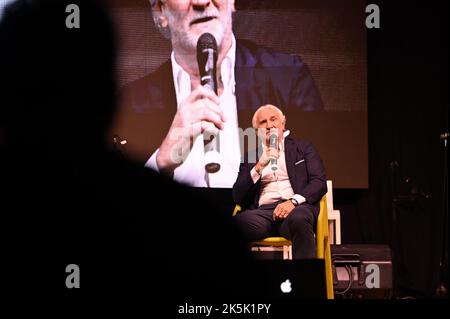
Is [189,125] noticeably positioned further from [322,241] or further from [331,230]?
[322,241]

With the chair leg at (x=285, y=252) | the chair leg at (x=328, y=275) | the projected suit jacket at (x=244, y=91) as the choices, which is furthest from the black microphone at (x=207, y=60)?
the chair leg at (x=328, y=275)

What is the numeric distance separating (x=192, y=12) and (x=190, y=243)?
3915 mm

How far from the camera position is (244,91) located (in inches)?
175

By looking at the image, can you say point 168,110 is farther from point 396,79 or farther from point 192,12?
point 396,79

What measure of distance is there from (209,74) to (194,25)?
0.34m

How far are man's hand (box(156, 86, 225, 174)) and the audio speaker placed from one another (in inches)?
49.3

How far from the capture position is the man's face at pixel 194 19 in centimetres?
435

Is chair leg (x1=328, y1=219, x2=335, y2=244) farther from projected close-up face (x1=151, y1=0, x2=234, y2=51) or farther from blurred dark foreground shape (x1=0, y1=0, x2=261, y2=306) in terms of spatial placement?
blurred dark foreground shape (x1=0, y1=0, x2=261, y2=306)

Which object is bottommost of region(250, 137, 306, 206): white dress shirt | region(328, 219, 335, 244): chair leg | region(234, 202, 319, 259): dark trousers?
region(328, 219, 335, 244): chair leg

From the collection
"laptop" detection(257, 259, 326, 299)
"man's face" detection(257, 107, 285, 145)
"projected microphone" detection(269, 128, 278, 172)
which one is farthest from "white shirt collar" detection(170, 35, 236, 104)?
"laptop" detection(257, 259, 326, 299)

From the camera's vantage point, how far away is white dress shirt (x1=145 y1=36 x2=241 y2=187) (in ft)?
14.1

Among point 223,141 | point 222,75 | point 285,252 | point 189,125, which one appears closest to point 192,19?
point 222,75

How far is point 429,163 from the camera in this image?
4.77 metres

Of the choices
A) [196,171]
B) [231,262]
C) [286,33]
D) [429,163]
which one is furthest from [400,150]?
[231,262]
